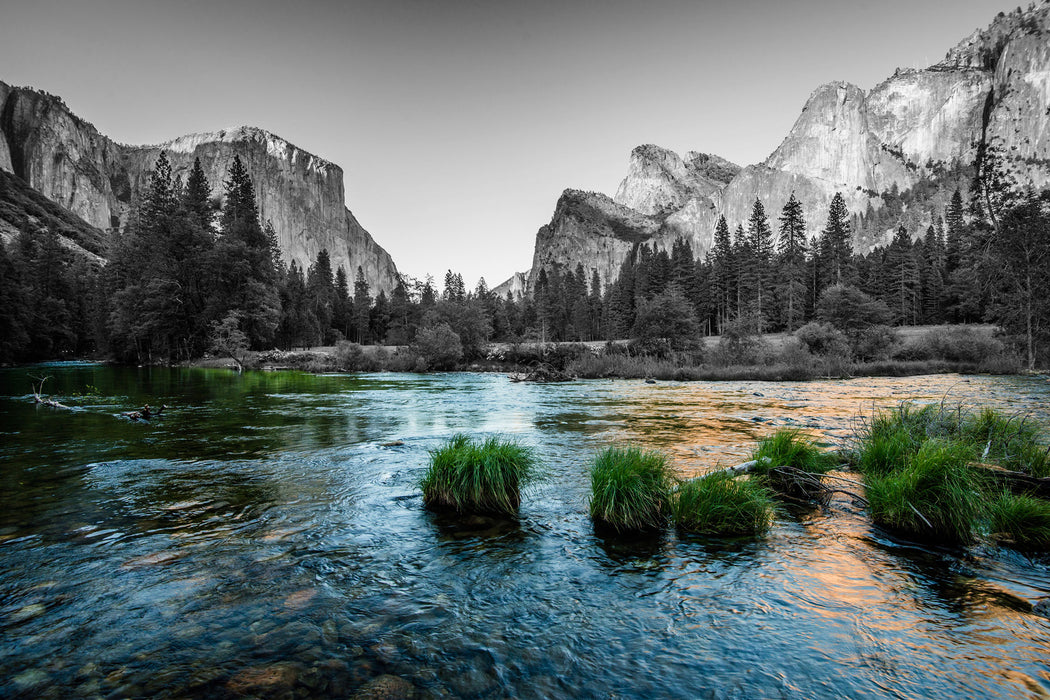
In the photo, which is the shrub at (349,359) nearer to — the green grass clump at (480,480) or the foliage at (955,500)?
the green grass clump at (480,480)

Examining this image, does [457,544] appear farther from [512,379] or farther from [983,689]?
[512,379]

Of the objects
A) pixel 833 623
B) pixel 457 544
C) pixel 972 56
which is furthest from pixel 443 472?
pixel 972 56

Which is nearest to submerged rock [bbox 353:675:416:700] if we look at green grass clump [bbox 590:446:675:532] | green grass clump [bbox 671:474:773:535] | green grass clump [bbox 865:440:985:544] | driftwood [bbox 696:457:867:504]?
green grass clump [bbox 590:446:675:532]

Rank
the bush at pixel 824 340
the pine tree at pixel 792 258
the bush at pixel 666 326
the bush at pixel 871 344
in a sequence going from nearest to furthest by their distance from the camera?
the bush at pixel 824 340 → the bush at pixel 871 344 → the bush at pixel 666 326 → the pine tree at pixel 792 258

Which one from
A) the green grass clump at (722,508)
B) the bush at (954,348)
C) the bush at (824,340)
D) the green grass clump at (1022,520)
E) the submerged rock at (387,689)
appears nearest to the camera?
the submerged rock at (387,689)

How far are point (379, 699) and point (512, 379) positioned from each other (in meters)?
34.0

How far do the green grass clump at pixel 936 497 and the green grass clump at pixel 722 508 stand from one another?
4.58ft

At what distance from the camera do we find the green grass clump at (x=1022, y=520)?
17.2ft

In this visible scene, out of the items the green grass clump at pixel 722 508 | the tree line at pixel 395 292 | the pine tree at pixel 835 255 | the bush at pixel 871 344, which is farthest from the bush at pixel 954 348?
the green grass clump at pixel 722 508

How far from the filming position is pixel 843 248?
260 ft

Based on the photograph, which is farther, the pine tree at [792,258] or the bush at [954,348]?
the pine tree at [792,258]

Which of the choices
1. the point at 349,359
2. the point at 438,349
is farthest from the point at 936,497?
the point at 349,359

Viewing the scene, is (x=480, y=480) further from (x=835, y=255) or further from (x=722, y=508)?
(x=835, y=255)

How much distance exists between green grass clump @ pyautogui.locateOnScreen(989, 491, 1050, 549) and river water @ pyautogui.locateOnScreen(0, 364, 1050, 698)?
17.2 inches
